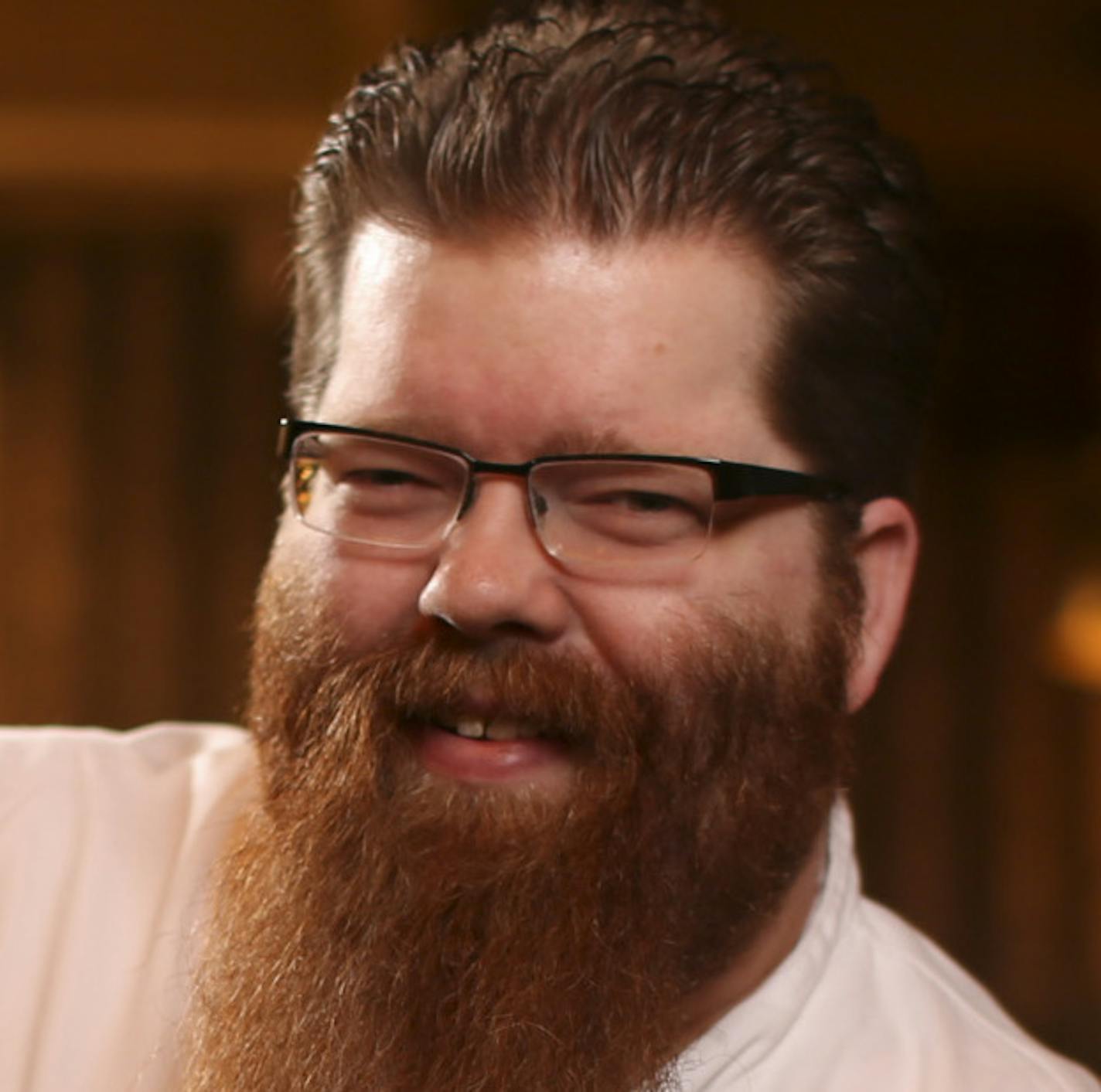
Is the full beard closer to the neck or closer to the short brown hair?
the neck

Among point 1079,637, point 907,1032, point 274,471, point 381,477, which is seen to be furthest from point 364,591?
point 1079,637

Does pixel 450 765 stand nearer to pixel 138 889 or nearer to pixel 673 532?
pixel 673 532

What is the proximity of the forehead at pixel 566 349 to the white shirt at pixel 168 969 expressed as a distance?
526mm

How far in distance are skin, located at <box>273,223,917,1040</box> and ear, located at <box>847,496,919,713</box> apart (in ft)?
0.52

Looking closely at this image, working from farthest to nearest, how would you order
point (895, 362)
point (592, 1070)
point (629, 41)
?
point (895, 362), point (629, 41), point (592, 1070)

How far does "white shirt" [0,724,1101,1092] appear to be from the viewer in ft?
4.69

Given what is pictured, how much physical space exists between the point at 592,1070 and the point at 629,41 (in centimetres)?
95

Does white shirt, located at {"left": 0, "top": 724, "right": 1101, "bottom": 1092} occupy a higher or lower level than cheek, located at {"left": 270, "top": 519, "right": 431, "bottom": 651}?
lower

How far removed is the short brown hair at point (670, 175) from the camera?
134 centimetres

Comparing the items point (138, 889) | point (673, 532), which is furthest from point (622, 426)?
point (138, 889)

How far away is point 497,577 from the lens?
124cm

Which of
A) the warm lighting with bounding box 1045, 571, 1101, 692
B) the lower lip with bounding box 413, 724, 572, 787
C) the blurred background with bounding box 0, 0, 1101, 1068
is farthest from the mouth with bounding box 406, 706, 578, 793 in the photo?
the warm lighting with bounding box 1045, 571, 1101, 692

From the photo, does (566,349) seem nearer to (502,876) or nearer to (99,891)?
(502,876)

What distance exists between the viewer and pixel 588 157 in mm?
1336
